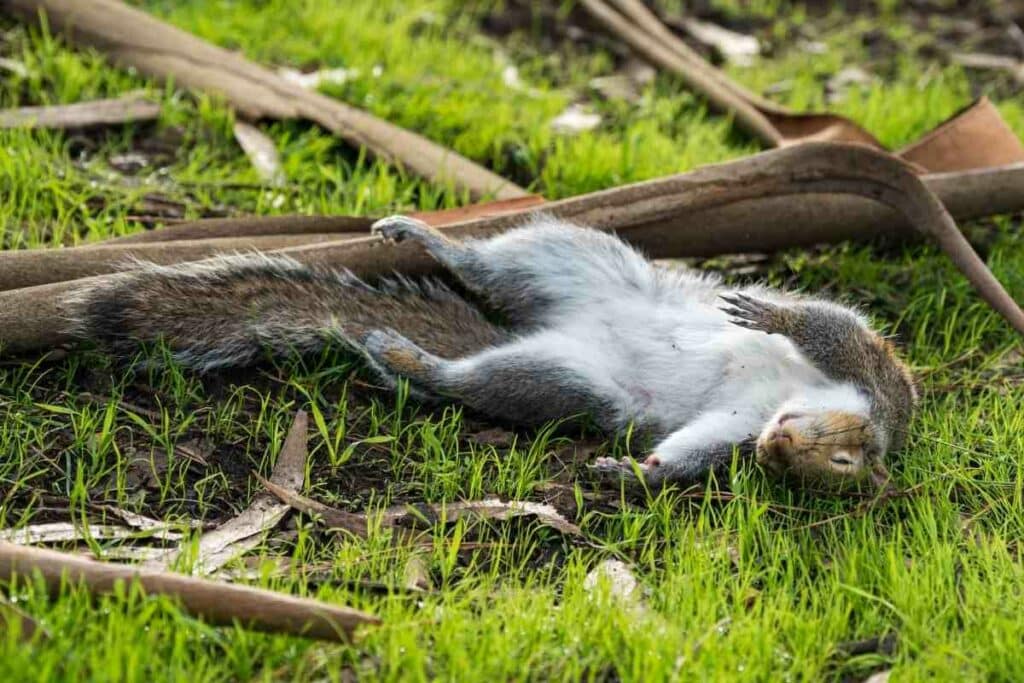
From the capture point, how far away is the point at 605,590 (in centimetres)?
317

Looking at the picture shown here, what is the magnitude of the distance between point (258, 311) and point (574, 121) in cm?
255

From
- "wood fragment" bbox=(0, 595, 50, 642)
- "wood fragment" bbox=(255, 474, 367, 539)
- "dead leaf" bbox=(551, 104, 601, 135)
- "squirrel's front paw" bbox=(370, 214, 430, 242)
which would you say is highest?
"squirrel's front paw" bbox=(370, 214, 430, 242)

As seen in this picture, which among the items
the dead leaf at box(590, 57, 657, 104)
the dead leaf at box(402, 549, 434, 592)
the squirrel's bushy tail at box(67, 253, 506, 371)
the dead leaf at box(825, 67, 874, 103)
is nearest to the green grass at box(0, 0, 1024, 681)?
the dead leaf at box(402, 549, 434, 592)

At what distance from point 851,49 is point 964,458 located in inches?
161

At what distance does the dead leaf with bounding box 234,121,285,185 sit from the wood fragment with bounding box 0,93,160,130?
0.39 metres

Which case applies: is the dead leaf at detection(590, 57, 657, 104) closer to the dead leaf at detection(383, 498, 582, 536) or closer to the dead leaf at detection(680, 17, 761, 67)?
the dead leaf at detection(680, 17, 761, 67)

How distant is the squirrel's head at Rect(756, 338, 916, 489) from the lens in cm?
371

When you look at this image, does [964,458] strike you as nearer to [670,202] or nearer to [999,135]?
[670,202]

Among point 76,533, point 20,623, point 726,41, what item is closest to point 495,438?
point 76,533

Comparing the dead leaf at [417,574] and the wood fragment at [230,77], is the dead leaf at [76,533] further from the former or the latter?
the wood fragment at [230,77]

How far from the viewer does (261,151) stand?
535 cm

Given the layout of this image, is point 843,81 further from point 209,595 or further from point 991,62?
point 209,595

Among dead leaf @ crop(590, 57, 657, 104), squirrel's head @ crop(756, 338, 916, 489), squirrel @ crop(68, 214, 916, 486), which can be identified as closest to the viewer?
squirrel's head @ crop(756, 338, 916, 489)

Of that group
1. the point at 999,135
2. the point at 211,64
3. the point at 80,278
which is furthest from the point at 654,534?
the point at 211,64
